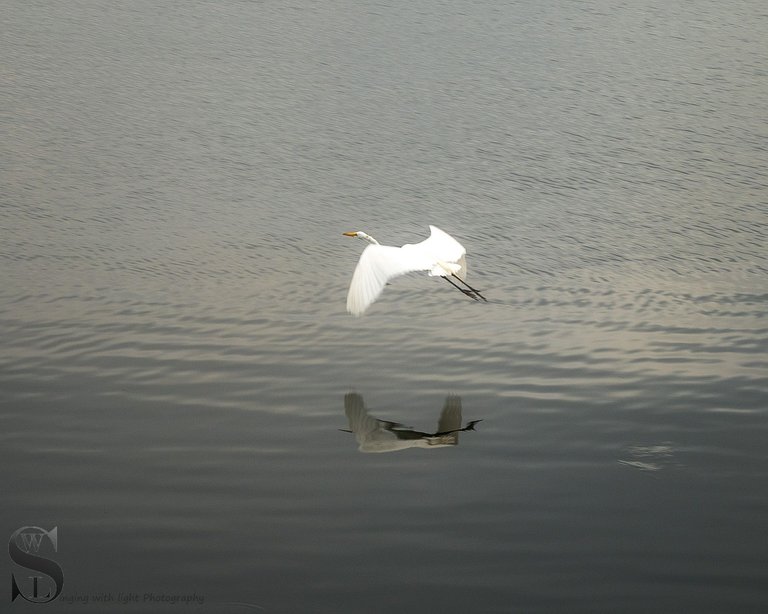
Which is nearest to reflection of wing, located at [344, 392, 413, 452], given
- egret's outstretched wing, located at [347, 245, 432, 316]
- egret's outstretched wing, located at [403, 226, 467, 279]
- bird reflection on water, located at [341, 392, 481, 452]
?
bird reflection on water, located at [341, 392, 481, 452]

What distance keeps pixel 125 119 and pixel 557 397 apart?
66.9 feet

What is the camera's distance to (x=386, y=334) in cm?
1486

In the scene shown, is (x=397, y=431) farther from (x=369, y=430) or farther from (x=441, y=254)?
(x=441, y=254)

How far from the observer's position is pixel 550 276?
18.0 meters

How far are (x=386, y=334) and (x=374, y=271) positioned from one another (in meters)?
1.59

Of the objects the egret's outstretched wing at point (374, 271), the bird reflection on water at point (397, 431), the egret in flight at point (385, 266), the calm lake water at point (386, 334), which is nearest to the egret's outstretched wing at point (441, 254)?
the egret in flight at point (385, 266)

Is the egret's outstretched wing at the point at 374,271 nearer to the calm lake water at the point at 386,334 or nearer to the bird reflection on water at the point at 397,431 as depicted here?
the calm lake water at the point at 386,334

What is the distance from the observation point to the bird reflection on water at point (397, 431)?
11.1 metres

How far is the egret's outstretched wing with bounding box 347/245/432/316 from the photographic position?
13320mm

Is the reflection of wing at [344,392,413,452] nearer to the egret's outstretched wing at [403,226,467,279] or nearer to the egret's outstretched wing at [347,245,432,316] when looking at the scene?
the egret's outstretched wing at [347,245,432,316]

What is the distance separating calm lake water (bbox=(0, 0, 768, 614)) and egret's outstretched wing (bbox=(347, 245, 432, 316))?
2.89 ft

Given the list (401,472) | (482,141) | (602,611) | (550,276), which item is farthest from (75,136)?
(602,611)

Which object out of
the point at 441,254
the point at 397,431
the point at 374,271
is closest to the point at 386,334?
the point at 441,254

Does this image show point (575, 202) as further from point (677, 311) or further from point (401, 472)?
point (401, 472)
